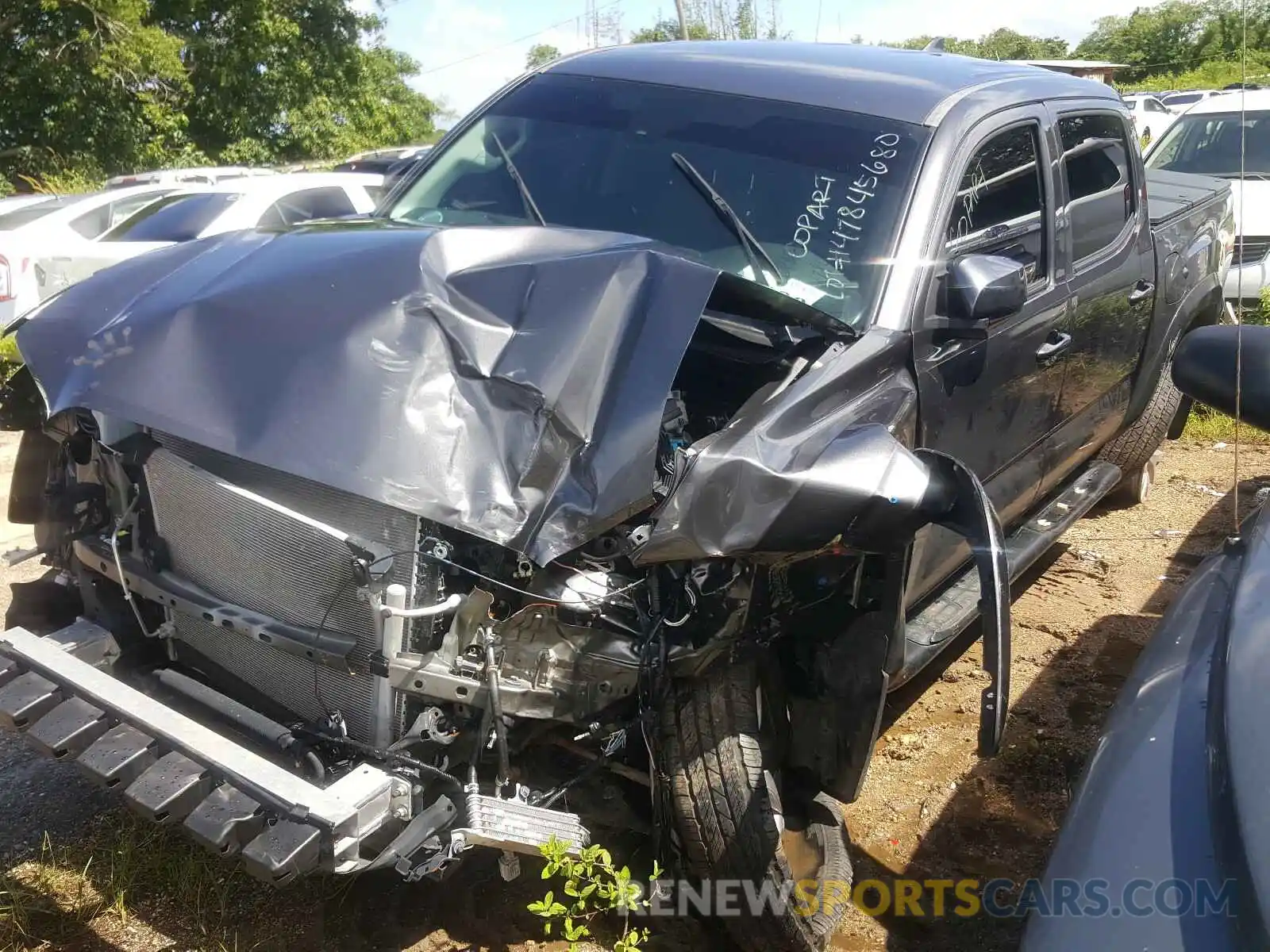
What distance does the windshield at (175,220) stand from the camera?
8.05 m

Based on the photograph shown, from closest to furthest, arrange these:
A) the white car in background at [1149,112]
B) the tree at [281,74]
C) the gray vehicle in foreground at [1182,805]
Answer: the gray vehicle in foreground at [1182,805], the white car in background at [1149,112], the tree at [281,74]

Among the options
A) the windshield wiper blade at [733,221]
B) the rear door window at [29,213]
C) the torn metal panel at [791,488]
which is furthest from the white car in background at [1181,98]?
the torn metal panel at [791,488]

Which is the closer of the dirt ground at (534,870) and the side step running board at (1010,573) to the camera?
the dirt ground at (534,870)

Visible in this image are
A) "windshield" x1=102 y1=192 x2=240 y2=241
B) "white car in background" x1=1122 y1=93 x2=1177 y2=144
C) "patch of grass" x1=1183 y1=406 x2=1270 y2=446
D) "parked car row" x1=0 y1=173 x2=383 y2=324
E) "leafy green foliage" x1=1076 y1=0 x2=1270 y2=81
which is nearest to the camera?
"leafy green foliage" x1=1076 y1=0 x2=1270 y2=81

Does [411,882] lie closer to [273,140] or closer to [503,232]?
[503,232]

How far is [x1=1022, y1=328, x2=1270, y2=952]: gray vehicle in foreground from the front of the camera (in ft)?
4.70

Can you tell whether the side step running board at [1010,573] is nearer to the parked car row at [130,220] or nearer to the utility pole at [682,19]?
the parked car row at [130,220]

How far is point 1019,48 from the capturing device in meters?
32.6

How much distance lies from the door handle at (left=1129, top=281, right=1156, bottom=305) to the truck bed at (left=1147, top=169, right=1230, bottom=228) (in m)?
0.38

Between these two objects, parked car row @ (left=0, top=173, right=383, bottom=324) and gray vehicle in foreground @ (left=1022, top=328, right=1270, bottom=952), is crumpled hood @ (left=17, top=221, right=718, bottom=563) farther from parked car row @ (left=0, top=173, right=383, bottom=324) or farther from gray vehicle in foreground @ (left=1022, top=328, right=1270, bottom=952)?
parked car row @ (left=0, top=173, right=383, bottom=324)

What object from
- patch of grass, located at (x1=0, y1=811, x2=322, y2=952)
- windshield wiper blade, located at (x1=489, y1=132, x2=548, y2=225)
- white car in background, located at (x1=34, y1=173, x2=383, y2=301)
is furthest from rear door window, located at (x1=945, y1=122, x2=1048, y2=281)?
white car in background, located at (x1=34, y1=173, x2=383, y2=301)

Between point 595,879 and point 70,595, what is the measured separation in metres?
1.77

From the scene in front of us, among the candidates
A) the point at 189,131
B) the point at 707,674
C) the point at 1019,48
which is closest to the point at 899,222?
the point at 707,674

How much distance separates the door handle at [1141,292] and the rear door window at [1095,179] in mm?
240
